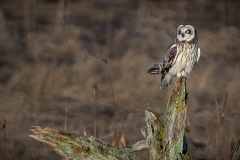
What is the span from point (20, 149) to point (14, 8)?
5.34 meters

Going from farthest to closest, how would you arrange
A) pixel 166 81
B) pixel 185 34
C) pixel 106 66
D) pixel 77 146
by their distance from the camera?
pixel 106 66 → pixel 185 34 → pixel 166 81 → pixel 77 146

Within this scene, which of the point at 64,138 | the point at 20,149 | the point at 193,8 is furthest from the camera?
the point at 193,8

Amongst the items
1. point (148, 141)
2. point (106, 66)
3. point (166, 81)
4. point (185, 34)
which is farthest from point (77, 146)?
point (106, 66)

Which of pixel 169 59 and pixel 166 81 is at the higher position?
pixel 169 59

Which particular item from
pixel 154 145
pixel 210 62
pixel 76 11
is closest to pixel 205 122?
pixel 210 62

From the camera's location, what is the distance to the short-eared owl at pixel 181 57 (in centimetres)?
435

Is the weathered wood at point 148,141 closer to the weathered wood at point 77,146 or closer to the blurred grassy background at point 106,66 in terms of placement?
the weathered wood at point 77,146

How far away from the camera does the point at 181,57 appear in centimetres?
443

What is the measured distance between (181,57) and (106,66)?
1415 mm

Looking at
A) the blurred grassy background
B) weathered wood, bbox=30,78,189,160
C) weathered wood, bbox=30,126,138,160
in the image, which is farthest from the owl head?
weathered wood, bbox=30,126,138,160

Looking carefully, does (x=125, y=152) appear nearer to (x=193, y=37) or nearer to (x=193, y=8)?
(x=193, y=37)

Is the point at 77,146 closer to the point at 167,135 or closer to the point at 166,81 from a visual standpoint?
the point at 167,135

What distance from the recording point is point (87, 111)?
23.0ft

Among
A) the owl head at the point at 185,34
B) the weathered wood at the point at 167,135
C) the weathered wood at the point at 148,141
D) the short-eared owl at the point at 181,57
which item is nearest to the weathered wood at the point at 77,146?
the weathered wood at the point at 148,141
